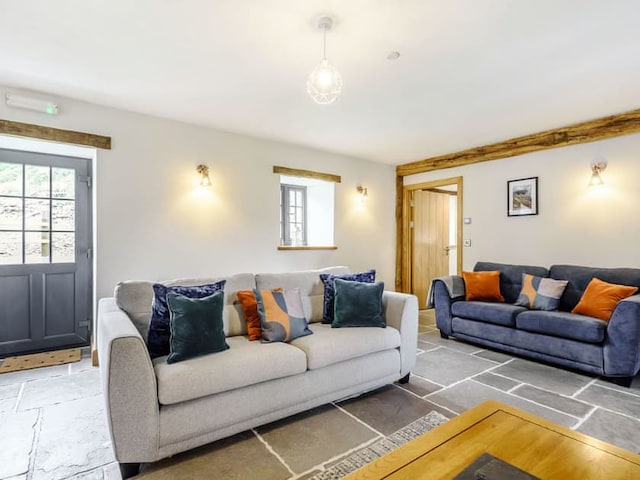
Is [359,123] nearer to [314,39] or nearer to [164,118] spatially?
[314,39]

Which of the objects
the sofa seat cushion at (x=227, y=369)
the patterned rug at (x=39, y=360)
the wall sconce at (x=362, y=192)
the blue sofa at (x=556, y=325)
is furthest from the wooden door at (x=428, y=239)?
the patterned rug at (x=39, y=360)

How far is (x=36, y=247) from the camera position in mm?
3572

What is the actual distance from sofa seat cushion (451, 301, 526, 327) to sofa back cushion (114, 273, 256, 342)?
8.29 feet

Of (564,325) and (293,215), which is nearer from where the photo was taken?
(564,325)

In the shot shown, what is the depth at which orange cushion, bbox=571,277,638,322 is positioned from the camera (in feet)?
9.96

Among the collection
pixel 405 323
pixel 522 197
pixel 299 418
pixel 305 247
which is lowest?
pixel 299 418

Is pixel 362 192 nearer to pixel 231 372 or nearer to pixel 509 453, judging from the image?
pixel 231 372

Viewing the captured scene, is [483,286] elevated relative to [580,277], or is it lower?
lower

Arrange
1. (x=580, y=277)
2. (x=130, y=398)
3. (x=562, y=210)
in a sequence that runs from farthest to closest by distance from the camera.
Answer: (x=562, y=210)
(x=580, y=277)
(x=130, y=398)

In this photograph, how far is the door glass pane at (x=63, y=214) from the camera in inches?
144

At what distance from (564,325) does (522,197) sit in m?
1.87

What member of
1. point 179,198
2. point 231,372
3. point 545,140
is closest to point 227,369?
point 231,372

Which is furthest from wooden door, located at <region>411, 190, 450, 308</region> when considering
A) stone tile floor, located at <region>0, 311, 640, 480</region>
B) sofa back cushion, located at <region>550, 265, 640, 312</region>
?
stone tile floor, located at <region>0, 311, 640, 480</region>

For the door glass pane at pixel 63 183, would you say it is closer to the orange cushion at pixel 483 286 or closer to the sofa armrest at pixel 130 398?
the sofa armrest at pixel 130 398
